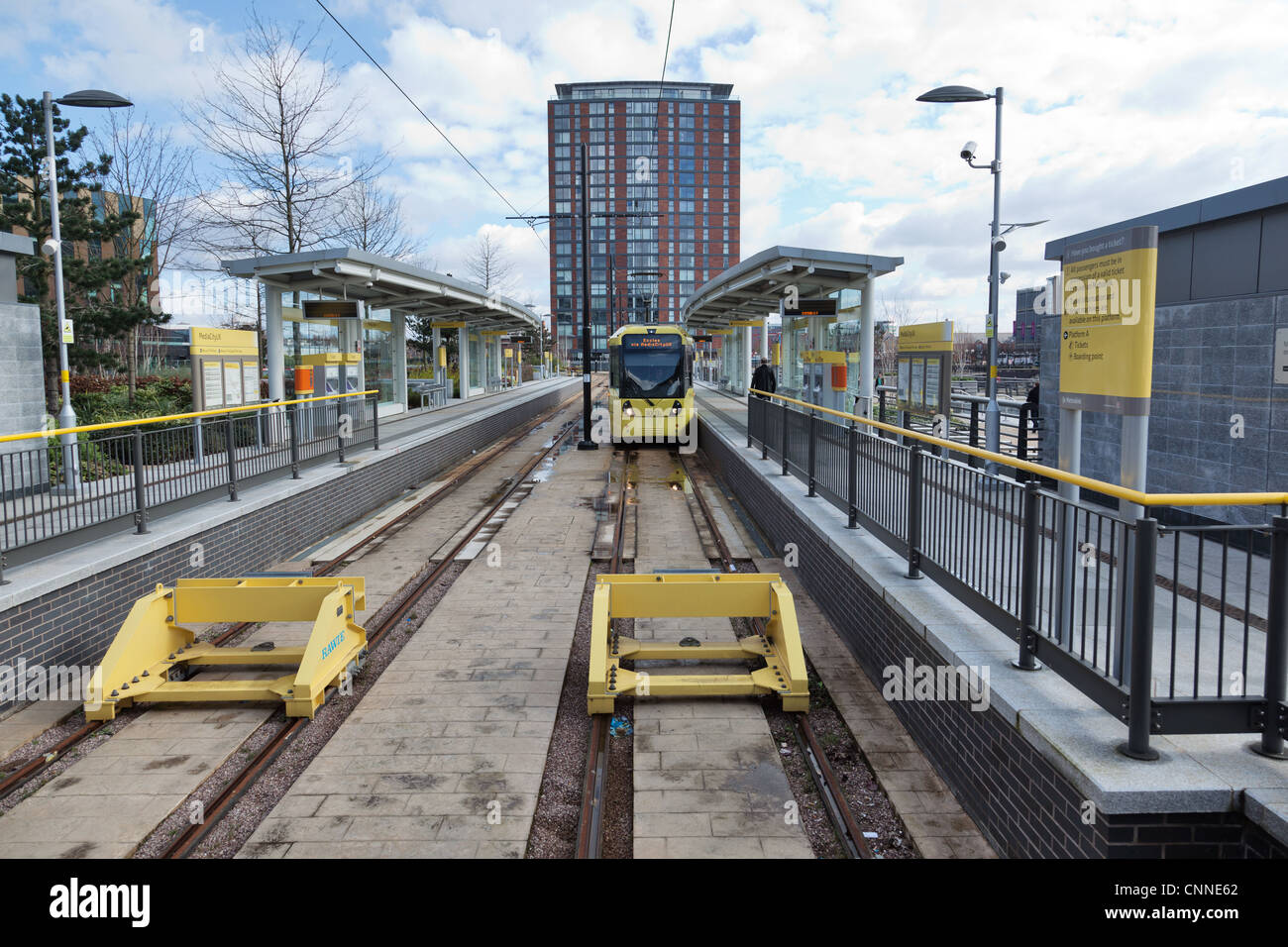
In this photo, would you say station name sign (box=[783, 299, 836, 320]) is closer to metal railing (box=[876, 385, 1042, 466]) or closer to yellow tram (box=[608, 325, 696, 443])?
metal railing (box=[876, 385, 1042, 466])

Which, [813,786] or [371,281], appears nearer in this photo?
[813,786]

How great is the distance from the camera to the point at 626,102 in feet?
458

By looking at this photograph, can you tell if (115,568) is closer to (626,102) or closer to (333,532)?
(333,532)

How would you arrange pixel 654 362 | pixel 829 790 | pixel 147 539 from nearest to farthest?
pixel 829 790, pixel 147 539, pixel 654 362

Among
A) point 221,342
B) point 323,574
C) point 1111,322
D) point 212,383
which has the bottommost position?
point 323,574

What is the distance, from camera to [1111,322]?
484 centimetres

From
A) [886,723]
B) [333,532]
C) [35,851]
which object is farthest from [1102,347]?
[333,532]

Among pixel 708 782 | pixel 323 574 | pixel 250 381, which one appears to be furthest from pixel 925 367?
pixel 708 782

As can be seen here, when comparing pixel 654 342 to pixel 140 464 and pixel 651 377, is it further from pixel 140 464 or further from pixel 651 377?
pixel 140 464

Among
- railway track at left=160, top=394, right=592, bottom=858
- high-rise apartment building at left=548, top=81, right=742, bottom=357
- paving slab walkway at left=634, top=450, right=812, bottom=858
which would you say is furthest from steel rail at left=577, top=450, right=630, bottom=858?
high-rise apartment building at left=548, top=81, right=742, bottom=357

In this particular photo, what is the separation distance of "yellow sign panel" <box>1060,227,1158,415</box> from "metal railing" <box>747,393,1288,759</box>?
60 centimetres

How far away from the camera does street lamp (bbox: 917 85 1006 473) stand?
556 inches

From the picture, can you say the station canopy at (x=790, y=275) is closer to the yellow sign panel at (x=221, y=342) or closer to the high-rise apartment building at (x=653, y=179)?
the yellow sign panel at (x=221, y=342)

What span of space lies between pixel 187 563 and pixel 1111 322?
7591 millimetres
